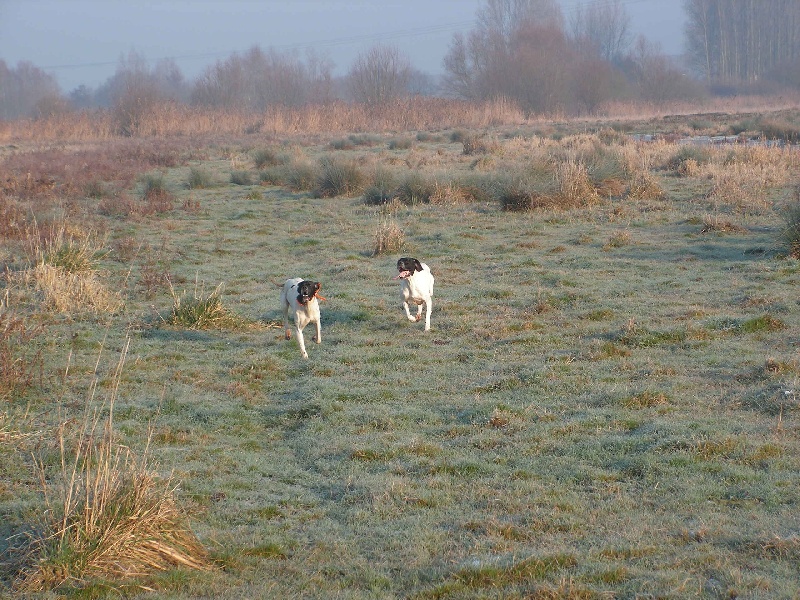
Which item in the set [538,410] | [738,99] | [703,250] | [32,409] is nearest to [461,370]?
[538,410]

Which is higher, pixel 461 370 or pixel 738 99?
pixel 738 99

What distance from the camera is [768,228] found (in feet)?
47.2

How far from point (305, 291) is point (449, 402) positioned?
81.5 inches

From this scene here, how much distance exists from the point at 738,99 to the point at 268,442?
72.2 meters

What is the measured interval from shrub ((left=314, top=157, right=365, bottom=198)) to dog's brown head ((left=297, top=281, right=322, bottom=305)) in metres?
12.6

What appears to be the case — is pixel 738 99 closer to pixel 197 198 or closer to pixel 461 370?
pixel 197 198

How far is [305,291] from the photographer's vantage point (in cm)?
822

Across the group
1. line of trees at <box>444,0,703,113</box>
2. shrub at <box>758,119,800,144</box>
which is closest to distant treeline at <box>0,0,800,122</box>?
line of trees at <box>444,0,703,113</box>

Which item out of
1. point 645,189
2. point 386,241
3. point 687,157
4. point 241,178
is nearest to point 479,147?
point 687,157

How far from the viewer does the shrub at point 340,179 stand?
67.5ft

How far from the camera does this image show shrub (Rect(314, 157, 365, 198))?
2056cm

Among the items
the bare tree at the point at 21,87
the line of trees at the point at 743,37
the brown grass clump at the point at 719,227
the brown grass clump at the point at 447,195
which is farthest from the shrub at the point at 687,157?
the bare tree at the point at 21,87

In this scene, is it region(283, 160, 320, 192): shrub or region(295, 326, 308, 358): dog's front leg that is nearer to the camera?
region(295, 326, 308, 358): dog's front leg

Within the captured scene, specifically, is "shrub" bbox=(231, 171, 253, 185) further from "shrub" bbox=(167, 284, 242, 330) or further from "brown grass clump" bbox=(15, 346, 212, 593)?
"brown grass clump" bbox=(15, 346, 212, 593)
